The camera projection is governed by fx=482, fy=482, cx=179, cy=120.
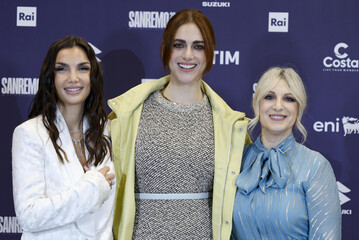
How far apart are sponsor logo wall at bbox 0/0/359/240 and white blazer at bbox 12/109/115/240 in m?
1.25

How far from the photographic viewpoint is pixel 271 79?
93.7 inches

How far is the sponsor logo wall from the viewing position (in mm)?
3248

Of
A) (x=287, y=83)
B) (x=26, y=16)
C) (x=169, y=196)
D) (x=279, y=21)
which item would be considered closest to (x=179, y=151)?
(x=169, y=196)

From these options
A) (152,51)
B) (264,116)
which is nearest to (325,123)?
(264,116)

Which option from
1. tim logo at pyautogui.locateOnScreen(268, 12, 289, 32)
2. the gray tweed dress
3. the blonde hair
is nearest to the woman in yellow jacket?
the gray tweed dress

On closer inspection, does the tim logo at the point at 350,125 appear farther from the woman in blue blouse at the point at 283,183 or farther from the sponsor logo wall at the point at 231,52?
the woman in blue blouse at the point at 283,183

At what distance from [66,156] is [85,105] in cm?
34

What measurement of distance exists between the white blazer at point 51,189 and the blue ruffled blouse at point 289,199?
2.30 feet

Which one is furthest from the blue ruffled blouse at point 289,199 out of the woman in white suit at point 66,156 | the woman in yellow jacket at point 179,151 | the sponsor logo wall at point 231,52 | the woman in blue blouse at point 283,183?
the sponsor logo wall at point 231,52

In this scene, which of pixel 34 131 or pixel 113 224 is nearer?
pixel 34 131

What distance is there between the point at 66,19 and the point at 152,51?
0.63 meters

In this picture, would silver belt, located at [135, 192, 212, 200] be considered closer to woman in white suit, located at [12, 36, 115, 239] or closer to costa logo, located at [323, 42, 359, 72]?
woman in white suit, located at [12, 36, 115, 239]

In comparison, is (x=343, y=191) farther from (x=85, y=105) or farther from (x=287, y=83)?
(x=85, y=105)

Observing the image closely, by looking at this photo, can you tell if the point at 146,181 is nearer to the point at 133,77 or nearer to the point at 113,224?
the point at 113,224
